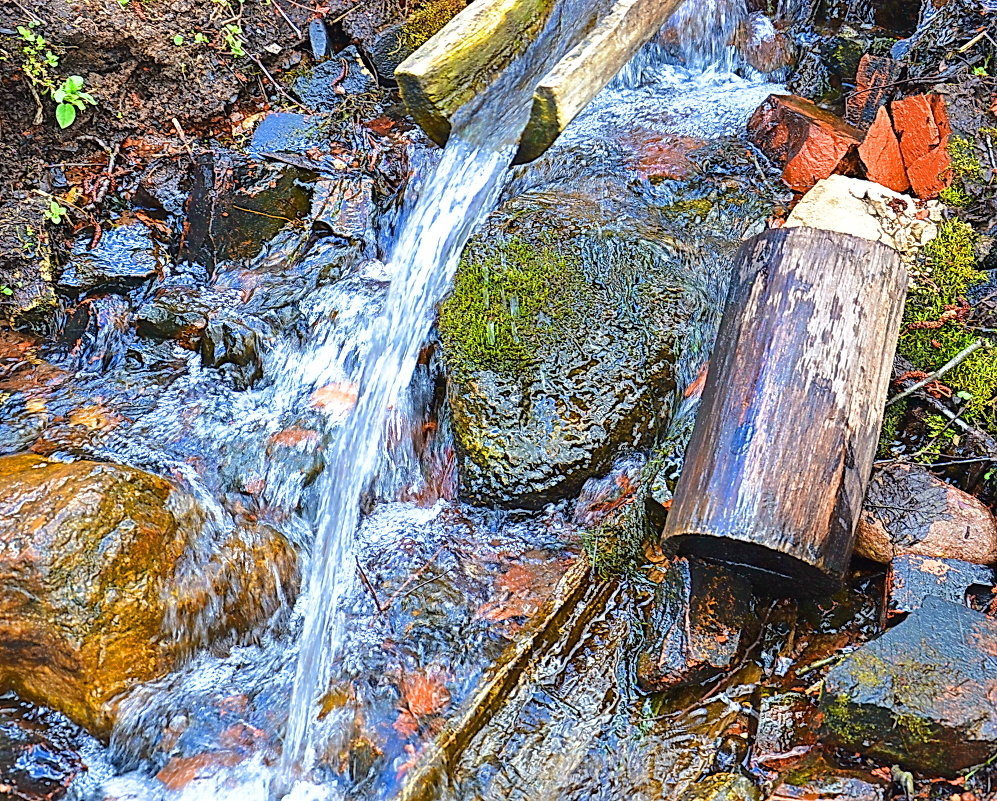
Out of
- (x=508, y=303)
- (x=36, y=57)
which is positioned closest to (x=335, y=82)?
(x=36, y=57)

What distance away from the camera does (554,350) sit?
365 cm

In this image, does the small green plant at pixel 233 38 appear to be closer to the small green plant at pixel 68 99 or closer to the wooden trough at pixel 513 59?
the small green plant at pixel 68 99

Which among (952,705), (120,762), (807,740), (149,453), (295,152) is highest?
(295,152)

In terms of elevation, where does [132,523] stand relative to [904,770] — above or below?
above

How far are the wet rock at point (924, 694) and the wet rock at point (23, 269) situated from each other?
4.59 m

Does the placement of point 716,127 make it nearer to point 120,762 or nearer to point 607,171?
point 607,171

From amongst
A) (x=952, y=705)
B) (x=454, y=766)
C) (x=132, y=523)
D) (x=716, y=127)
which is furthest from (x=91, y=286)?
(x=952, y=705)

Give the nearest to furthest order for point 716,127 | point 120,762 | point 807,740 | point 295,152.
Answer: point 807,740 < point 120,762 < point 716,127 < point 295,152

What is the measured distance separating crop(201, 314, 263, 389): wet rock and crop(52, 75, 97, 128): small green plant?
5.13 feet

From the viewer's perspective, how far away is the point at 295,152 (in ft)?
17.1

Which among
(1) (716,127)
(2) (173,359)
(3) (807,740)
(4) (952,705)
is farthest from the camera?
(1) (716,127)

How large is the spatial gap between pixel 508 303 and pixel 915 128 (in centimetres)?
228

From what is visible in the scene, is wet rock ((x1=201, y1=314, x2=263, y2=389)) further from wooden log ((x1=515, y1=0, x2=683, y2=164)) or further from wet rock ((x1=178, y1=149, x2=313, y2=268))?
wooden log ((x1=515, y1=0, x2=683, y2=164))

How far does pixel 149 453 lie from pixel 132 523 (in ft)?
3.20
